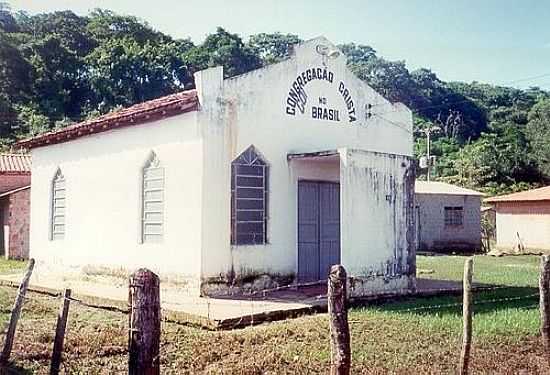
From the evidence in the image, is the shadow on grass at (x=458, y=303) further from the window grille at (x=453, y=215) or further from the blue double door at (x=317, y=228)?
the window grille at (x=453, y=215)

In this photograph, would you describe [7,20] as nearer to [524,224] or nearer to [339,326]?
[524,224]

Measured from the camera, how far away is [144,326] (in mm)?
4609

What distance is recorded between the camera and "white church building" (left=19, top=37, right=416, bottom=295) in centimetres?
1243

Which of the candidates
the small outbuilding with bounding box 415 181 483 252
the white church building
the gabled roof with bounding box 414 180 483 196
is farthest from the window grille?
the white church building

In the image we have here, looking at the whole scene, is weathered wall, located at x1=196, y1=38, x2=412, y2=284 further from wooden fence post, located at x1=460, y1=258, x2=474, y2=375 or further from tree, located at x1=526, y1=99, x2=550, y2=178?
tree, located at x1=526, y1=99, x2=550, y2=178

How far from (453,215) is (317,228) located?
20.0 m

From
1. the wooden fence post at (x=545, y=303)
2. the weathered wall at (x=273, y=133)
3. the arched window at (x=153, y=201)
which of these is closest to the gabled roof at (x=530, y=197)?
the weathered wall at (x=273, y=133)

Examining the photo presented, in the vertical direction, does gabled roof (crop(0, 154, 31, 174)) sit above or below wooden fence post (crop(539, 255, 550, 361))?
above

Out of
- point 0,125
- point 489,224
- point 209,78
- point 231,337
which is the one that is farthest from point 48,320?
point 0,125

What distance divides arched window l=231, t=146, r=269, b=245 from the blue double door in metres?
1.06

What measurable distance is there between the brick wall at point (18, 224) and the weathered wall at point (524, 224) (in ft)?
76.6

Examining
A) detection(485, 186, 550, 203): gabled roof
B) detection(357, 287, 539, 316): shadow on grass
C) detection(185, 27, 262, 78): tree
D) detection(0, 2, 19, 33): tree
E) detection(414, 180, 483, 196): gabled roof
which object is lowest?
detection(357, 287, 539, 316): shadow on grass

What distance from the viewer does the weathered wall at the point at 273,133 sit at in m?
12.4

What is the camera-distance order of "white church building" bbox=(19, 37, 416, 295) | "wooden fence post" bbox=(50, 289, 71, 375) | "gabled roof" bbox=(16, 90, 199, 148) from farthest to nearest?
"white church building" bbox=(19, 37, 416, 295) < "gabled roof" bbox=(16, 90, 199, 148) < "wooden fence post" bbox=(50, 289, 71, 375)
